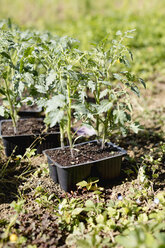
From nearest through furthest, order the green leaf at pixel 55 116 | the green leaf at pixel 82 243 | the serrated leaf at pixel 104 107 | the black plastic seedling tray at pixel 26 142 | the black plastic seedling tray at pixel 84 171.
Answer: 1. the green leaf at pixel 82 243
2. the green leaf at pixel 55 116
3. the serrated leaf at pixel 104 107
4. the black plastic seedling tray at pixel 84 171
5. the black plastic seedling tray at pixel 26 142

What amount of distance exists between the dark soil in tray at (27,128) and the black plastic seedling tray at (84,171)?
55cm

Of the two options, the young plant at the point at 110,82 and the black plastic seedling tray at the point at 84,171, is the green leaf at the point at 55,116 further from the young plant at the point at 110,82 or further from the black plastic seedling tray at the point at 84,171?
Result: the black plastic seedling tray at the point at 84,171

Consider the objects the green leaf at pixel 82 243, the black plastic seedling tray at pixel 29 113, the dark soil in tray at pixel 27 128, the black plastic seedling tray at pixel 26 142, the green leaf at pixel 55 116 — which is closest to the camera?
the green leaf at pixel 82 243

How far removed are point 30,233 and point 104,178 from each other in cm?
79

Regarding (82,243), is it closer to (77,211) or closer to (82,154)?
(77,211)

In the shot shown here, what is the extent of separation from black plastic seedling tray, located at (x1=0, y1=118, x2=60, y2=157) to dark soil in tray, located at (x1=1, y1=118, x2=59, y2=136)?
74mm

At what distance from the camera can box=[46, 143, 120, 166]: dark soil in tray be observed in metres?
2.21

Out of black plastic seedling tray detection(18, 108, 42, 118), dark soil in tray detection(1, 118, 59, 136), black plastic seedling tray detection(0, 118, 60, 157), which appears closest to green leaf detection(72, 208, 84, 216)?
black plastic seedling tray detection(0, 118, 60, 157)

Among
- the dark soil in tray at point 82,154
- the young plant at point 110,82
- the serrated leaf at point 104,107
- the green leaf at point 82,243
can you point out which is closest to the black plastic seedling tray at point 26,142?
the dark soil in tray at point 82,154

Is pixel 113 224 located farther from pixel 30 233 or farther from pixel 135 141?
pixel 135 141

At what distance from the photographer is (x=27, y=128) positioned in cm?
277

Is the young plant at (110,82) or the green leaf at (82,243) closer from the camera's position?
the green leaf at (82,243)

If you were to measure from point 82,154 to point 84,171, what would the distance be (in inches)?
6.3

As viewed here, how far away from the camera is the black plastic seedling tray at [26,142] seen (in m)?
2.59
